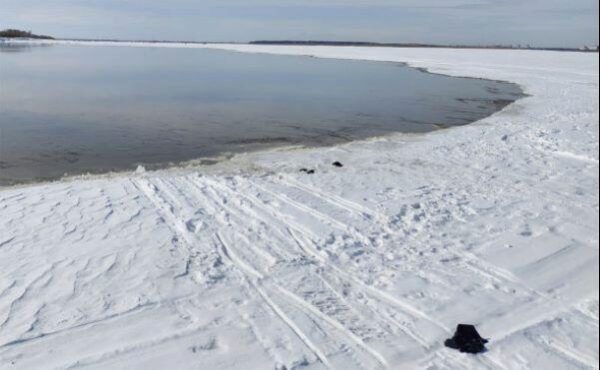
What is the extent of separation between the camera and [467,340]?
491 cm

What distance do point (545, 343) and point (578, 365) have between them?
0.38m

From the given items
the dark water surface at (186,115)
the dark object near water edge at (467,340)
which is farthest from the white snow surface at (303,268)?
the dark water surface at (186,115)

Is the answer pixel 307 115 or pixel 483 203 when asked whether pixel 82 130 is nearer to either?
pixel 307 115

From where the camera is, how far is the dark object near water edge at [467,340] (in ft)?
16.0

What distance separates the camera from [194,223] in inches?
317

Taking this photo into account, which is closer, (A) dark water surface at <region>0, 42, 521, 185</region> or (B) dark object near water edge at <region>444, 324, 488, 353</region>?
(B) dark object near water edge at <region>444, 324, 488, 353</region>

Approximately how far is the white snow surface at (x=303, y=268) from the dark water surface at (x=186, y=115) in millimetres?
2759

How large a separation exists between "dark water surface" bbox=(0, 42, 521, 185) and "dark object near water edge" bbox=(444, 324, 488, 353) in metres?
8.82

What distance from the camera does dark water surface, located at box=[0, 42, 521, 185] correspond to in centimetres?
1312

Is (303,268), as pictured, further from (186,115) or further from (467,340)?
(186,115)

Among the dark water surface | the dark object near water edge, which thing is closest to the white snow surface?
the dark object near water edge

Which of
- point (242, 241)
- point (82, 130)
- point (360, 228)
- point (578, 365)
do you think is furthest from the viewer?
point (82, 130)

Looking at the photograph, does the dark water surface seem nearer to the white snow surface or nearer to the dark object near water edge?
the white snow surface

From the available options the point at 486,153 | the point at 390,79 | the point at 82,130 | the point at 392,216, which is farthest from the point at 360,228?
the point at 390,79
